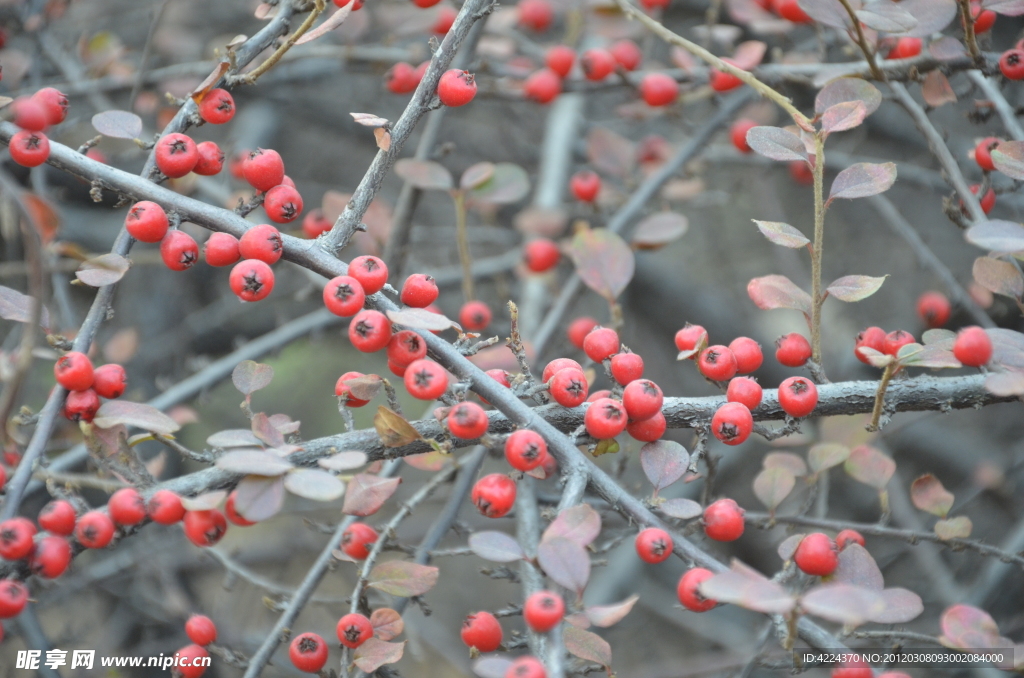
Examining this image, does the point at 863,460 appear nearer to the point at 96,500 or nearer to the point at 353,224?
the point at 353,224

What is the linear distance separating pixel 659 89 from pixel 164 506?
1.94m

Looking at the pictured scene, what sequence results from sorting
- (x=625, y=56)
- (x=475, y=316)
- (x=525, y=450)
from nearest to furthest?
(x=525, y=450), (x=475, y=316), (x=625, y=56)

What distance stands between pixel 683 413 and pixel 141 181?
3.71ft

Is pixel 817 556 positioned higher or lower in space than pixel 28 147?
lower

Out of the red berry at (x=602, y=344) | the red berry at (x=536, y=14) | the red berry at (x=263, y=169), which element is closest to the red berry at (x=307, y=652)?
the red berry at (x=602, y=344)

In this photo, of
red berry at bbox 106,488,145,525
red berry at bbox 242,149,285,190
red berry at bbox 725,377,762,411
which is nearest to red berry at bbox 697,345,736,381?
red berry at bbox 725,377,762,411

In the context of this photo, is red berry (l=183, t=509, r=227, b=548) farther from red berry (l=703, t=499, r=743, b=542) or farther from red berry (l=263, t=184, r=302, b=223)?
red berry (l=703, t=499, r=743, b=542)

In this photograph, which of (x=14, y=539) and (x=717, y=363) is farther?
(x=717, y=363)

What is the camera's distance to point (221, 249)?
4.27ft

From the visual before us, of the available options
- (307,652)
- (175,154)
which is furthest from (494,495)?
(175,154)

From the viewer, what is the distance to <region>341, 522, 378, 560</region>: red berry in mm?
1534

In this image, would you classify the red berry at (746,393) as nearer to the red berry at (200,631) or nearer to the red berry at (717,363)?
the red berry at (717,363)

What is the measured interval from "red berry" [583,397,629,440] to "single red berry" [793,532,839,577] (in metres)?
0.37

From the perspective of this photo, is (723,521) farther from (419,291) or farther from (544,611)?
(419,291)
